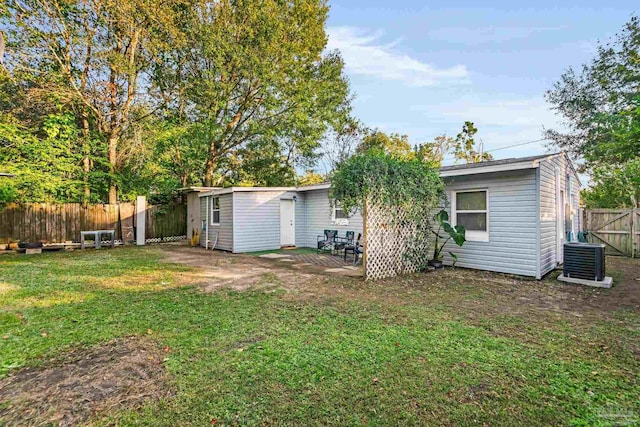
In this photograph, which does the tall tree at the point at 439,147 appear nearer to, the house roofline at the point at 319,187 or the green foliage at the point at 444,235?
the house roofline at the point at 319,187

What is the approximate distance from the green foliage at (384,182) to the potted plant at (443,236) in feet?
1.90

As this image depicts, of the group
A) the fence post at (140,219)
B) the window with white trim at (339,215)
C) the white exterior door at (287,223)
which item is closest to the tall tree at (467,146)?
the window with white trim at (339,215)

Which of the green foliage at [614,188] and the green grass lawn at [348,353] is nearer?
the green grass lawn at [348,353]

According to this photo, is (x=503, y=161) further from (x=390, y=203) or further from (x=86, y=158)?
(x=86, y=158)

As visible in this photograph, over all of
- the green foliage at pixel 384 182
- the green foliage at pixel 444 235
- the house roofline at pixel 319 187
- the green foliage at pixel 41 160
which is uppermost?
the green foliage at pixel 41 160

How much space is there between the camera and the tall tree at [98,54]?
11.7 metres

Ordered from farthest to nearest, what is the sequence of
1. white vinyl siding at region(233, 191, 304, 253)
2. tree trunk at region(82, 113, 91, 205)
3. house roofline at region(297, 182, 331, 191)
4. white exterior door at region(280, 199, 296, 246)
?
1. tree trunk at region(82, 113, 91, 205)
2. white exterior door at region(280, 199, 296, 246)
3. white vinyl siding at region(233, 191, 304, 253)
4. house roofline at region(297, 182, 331, 191)

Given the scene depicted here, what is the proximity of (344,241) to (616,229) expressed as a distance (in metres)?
9.39

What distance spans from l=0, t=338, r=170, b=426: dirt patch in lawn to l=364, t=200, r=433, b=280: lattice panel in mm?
4643

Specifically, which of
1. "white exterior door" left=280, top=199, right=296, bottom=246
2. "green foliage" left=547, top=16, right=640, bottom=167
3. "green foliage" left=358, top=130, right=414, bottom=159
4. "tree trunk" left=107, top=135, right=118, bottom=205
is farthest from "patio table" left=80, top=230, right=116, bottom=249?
"green foliage" left=547, top=16, right=640, bottom=167

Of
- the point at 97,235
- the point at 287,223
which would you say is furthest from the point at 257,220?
the point at 97,235

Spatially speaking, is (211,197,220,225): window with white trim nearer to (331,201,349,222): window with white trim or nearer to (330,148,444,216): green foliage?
(331,201,349,222): window with white trim

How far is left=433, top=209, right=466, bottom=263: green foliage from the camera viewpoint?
24.2ft

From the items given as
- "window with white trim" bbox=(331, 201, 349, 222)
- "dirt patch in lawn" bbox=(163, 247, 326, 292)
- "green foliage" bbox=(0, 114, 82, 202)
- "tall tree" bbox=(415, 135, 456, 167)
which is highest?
"tall tree" bbox=(415, 135, 456, 167)
